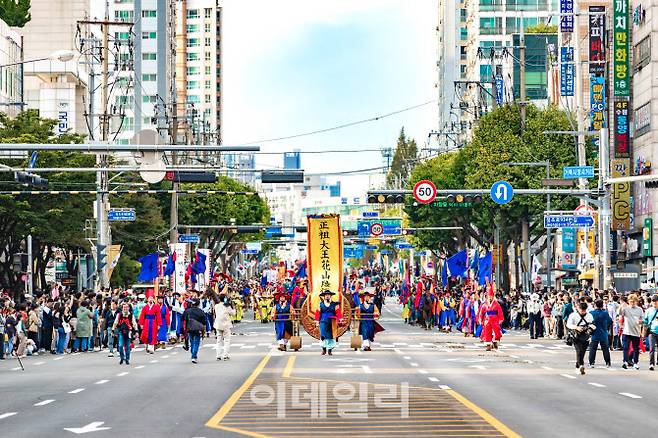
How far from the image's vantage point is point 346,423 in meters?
19.2

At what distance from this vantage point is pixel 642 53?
73062 mm

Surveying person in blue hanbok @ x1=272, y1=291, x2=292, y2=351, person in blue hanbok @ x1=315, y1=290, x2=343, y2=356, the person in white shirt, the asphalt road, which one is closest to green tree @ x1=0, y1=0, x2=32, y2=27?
person in blue hanbok @ x1=272, y1=291, x2=292, y2=351

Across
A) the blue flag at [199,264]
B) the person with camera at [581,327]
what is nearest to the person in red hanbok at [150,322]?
the person with camera at [581,327]

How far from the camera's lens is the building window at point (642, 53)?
235 feet

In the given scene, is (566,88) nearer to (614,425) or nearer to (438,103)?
(614,425)

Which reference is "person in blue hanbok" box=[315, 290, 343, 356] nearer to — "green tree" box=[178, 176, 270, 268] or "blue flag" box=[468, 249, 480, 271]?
"blue flag" box=[468, 249, 480, 271]

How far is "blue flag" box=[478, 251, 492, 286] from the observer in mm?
60750

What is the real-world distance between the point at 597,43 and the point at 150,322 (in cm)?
3778

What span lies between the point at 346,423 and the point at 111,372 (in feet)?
48.5

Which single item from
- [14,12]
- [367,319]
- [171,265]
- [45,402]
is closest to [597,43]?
[171,265]

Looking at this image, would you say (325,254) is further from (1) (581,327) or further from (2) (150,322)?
(1) (581,327)

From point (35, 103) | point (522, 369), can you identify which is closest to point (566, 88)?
point (522, 369)

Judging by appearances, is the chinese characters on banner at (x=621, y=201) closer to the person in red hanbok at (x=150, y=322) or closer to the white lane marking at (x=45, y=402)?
the person in red hanbok at (x=150, y=322)

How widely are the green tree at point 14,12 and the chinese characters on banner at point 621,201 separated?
4985 cm
